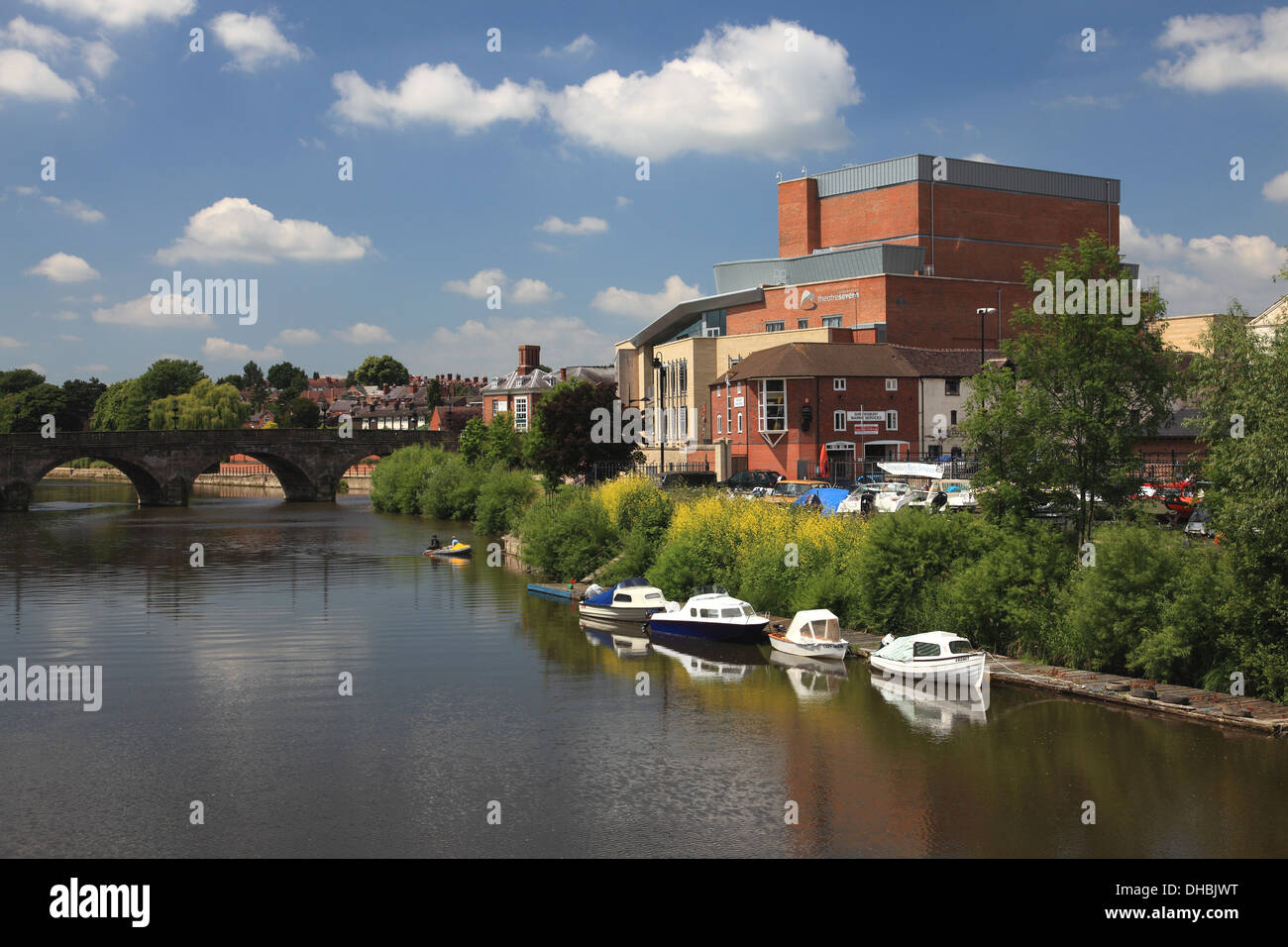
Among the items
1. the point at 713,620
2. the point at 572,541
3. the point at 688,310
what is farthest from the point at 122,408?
the point at 713,620

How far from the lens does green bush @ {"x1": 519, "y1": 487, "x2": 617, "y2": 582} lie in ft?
189

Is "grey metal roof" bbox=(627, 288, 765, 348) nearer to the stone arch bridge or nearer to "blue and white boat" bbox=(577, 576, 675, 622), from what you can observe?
the stone arch bridge

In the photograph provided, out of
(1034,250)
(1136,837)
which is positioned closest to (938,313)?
(1034,250)

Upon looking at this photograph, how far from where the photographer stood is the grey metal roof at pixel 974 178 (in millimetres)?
102312

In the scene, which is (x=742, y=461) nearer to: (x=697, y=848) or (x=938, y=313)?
(x=938, y=313)

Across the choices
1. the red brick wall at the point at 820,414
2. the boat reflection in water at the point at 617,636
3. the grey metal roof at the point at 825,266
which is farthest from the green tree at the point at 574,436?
the boat reflection in water at the point at 617,636

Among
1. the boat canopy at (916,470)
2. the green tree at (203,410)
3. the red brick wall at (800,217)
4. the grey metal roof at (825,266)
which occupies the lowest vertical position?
the boat canopy at (916,470)

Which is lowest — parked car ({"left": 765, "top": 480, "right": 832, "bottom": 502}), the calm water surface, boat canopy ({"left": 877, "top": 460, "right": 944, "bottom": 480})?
the calm water surface

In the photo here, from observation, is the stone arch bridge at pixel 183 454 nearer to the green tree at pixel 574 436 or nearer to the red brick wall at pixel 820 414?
the green tree at pixel 574 436

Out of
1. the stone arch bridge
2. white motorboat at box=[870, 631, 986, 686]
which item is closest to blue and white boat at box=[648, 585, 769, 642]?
white motorboat at box=[870, 631, 986, 686]

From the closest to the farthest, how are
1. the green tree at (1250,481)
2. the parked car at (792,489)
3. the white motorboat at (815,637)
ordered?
the green tree at (1250,481) < the white motorboat at (815,637) < the parked car at (792,489)

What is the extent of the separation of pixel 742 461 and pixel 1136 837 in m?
63.3

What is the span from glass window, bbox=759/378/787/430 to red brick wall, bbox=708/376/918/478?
0.53 m

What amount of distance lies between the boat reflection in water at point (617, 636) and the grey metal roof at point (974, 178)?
69270mm
